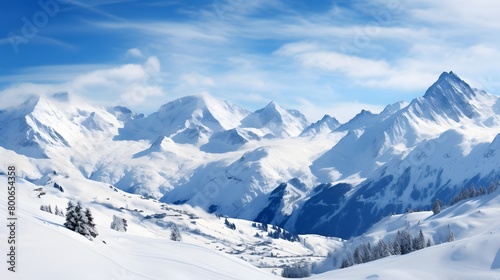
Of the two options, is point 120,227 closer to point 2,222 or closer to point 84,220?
point 84,220

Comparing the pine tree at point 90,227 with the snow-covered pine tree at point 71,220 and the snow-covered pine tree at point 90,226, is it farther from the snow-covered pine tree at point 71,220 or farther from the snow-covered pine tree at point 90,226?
the snow-covered pine tree at point 71,220

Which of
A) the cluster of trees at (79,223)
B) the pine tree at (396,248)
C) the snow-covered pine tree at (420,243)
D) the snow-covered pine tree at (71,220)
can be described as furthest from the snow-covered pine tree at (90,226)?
the pine tree at (396,248)

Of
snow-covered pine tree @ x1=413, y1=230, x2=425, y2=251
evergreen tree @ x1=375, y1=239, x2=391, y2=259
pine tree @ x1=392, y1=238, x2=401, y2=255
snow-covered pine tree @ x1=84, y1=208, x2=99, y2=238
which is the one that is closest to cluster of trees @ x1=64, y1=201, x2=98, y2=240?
snow-covered pine tree @ x1=84, y1=208, x2=99, y2=238

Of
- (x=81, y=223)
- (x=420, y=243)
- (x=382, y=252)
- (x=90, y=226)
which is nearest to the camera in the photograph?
(x=81, y=223)

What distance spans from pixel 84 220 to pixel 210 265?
52.2 ft

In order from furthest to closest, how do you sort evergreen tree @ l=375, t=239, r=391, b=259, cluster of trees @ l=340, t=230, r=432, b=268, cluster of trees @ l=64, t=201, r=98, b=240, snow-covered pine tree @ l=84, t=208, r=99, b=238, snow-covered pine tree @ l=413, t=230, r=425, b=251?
evergreen tree @ l=375, t=239, r=391, b=259 → cluster of trees @ l=340, t=230, r=432, b=268 → snow-covered pine tree @ l=413, t=230, r=425, b=251 → snow-covered pine tree @ l=84, t=208, r=99, b=238 → cluster of trees @ l=64, t=201, r=98, b=240

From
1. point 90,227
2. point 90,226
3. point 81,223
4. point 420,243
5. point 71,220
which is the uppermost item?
point 420,243

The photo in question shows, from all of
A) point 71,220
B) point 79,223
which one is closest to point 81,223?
point 79,223

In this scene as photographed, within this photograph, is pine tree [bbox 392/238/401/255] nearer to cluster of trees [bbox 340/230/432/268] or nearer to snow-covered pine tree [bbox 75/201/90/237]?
cluster of trees [bbox 340/230/432/268]

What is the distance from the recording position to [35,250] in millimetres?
45844

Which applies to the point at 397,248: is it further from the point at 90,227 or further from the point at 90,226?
the point at 90,227

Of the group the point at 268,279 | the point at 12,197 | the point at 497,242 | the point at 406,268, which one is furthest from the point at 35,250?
the point at 497,242

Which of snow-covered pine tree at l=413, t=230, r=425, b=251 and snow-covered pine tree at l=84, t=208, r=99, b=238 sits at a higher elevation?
snow-covered pine tree at l=413, t=230, r=425, b=251

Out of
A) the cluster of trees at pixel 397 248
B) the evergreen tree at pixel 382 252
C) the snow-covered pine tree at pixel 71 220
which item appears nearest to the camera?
the snow-covered pine tree at pixel 71 220
